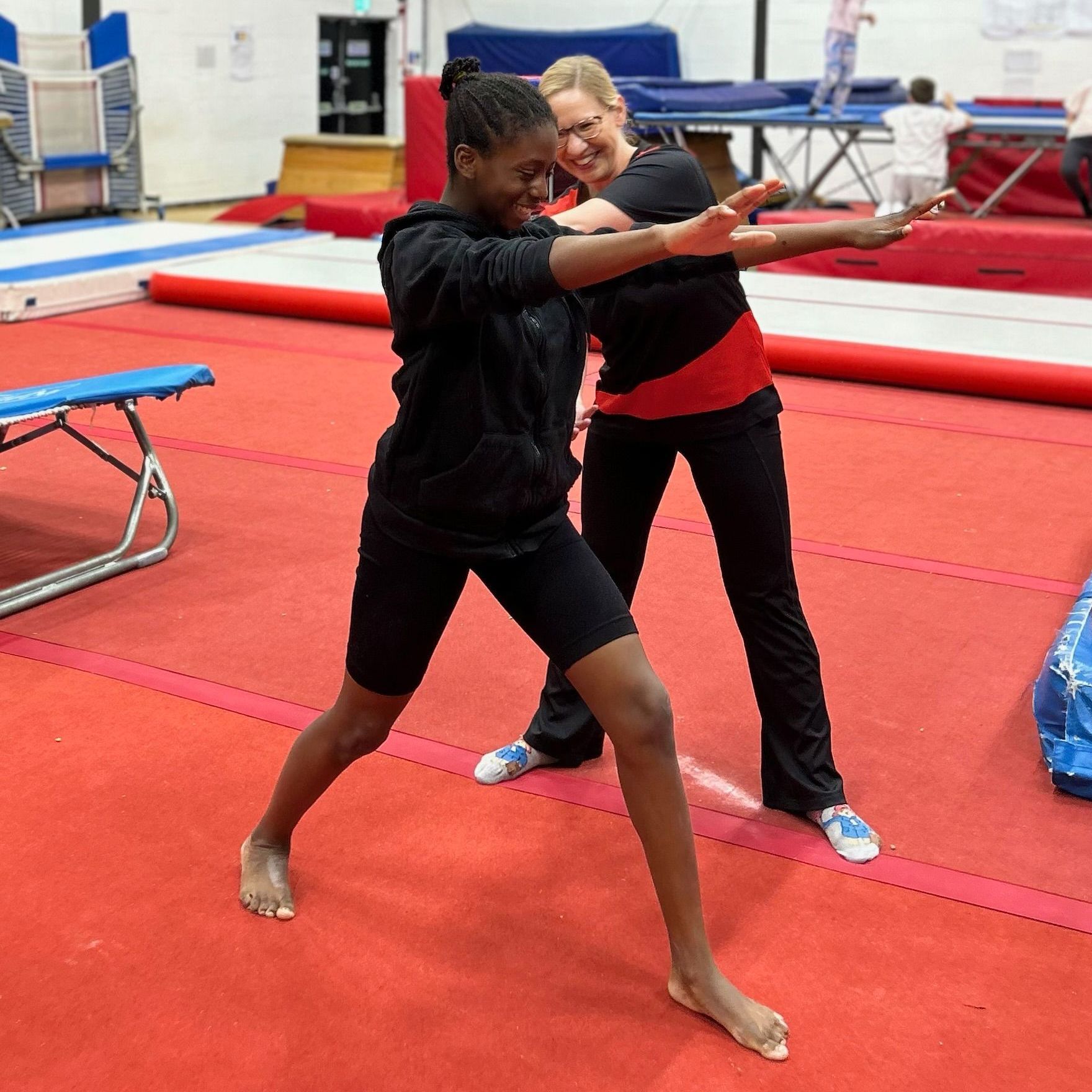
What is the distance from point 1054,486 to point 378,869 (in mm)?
3547

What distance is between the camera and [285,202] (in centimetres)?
1251

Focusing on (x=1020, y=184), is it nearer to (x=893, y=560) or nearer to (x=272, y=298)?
(x=272, y=298)

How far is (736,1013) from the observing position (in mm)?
2094

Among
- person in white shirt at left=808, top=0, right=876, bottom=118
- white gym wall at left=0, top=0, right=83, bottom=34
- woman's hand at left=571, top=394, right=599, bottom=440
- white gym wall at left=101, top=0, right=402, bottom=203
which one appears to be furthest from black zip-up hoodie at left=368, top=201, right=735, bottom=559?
white gym wall at left=101, top=0, right=402, bottom=203

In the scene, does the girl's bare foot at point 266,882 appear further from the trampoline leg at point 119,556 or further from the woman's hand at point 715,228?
the trampoline leg at point 119,556

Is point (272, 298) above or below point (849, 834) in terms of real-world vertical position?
above

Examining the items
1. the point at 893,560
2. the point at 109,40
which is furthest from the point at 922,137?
the point at 109,40

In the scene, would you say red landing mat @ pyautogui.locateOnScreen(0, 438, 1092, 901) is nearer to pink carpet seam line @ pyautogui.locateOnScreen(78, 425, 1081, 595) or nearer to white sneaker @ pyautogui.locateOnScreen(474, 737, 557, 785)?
pink carpet seam line @ pyautogui.locateOnScreen(78, 425, 1081, 595)

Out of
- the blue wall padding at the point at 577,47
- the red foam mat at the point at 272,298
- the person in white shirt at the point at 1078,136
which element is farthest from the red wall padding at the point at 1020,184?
the red foam mat at the point at 272,298

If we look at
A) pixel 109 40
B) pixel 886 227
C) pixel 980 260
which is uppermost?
pixel 109 40

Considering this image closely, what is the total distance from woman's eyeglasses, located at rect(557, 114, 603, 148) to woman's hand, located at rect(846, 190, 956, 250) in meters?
0.51

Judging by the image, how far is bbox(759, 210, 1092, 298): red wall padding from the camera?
8.55 meters

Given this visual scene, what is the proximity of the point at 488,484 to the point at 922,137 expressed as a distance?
9459mm

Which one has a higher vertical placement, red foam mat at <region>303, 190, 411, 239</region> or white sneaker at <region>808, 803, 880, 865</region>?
red foam mat at <region>303, 190, 411, 239</region>
